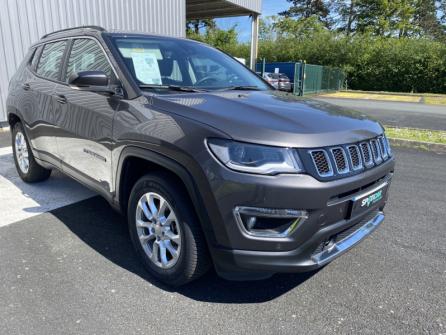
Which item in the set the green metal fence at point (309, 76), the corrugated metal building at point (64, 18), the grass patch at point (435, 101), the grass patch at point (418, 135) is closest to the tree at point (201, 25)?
the green metal fence at point (309, 76)

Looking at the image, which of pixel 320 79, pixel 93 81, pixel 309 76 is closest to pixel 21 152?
pixel 93 81

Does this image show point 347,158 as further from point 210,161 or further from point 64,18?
Result: point 64,18

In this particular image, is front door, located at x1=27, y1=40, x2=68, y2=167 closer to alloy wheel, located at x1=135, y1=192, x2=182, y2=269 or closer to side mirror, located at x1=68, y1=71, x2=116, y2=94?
side mirror, located at x1=68, y1=71, x2=116, y2=94

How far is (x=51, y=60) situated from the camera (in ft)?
14.2

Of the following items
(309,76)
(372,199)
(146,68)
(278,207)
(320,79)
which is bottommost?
(372,199)

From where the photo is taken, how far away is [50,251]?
3318mm

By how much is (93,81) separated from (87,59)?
77 cm

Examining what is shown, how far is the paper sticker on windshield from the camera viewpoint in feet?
10.3

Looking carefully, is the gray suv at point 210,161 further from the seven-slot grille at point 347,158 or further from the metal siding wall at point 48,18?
the metal siding wall at point 48,18

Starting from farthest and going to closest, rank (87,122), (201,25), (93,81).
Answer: (201,25)
(87,122)
(93,81)

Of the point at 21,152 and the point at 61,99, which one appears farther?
the point at 21,152

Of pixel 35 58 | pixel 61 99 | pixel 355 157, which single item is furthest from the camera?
pixel 35 58

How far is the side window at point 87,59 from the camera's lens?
3.27 m

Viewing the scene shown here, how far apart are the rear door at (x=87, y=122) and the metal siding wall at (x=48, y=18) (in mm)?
4999
